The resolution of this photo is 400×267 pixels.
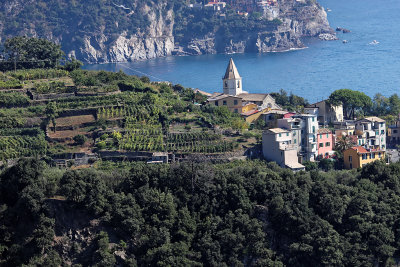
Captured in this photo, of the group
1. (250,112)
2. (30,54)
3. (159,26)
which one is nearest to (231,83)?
(250,112)

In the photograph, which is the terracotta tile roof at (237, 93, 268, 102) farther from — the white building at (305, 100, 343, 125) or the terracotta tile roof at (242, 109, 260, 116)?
the white building at (305, 100, 343, 125)

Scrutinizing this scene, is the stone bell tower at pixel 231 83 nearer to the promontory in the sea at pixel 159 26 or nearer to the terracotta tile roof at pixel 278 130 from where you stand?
the terracotta tile roof at pixel 278 130

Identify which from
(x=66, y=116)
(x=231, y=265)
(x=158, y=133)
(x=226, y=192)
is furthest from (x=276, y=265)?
(x=66, y=116)

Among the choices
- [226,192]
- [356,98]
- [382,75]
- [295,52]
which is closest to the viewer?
[226,192]

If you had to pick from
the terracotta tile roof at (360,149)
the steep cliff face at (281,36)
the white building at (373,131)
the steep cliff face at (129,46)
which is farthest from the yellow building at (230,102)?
the steep cliff face at (129,46)

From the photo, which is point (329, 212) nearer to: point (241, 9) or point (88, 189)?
point (88, 189)

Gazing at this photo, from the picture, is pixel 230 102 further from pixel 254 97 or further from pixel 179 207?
pixel 179 207

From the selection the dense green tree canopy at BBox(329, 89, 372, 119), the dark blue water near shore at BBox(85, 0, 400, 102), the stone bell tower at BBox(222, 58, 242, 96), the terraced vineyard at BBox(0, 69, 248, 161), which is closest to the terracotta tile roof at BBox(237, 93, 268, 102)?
the stone bell tower at BBox(222, 58, 242, 96)
